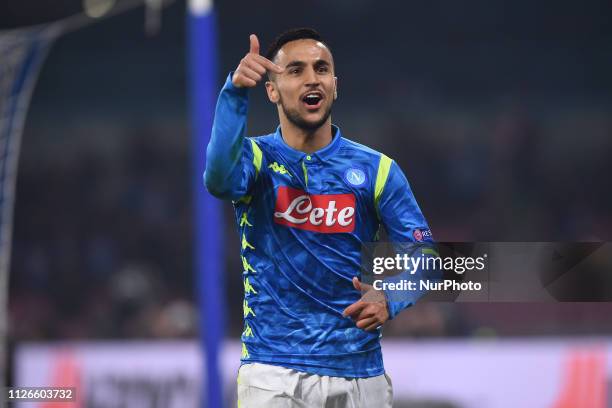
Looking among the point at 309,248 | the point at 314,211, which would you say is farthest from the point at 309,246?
the point at 314,211

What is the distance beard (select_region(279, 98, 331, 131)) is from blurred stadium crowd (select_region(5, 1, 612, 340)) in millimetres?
6656

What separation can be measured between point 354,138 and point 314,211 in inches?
301

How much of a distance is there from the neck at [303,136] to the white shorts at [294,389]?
31.7 inches

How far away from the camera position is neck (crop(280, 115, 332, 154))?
390 cm

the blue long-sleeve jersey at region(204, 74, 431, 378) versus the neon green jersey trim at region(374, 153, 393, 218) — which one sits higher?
the neon green jersey trim at region(374, 153, 393, 218)

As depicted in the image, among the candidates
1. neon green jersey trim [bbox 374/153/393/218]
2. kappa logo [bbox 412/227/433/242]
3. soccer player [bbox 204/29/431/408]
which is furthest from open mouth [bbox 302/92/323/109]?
kappa logo [bbox 412/227/433/242]

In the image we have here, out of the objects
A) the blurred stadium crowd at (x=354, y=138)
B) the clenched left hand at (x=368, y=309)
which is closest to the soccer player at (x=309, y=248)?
the clenched left hand at (x=368, y=309)

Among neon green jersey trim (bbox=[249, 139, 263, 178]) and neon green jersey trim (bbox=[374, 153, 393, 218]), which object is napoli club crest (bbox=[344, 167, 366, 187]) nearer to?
neon green jersey trim (bbox=[374, 153, 393, 218])

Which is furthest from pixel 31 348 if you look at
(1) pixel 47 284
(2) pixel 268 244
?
(2) pixel 268 244

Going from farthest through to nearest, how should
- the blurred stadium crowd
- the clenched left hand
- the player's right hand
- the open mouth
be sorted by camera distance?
1. the blurred stadium crowd
2. the open mouth
3. the clenched left hand
4. the player's right hand

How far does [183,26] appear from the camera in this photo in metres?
11.9

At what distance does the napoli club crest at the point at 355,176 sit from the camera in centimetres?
388

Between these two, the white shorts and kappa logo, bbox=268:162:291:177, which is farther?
kappa logo, bbox=268:162:291:177

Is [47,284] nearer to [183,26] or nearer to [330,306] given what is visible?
[183,26]
